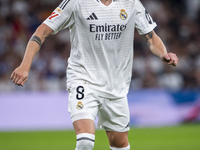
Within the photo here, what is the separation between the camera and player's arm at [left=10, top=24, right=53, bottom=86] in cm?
385

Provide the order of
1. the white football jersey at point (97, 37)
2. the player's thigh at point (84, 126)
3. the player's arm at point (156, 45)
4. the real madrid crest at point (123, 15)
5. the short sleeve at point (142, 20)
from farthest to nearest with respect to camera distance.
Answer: the short sleeve at point (142, 20)
the player's arm at point (156, 45)
the real madrid crest at point (123, 15)
the white football jersey at point (97, 37)
the player's thigh at point (84, 126)

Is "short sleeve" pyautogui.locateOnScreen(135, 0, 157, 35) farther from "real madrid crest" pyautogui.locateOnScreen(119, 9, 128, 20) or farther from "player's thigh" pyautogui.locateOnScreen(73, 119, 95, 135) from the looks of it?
"player's thigh" pyautogui.locateOnScreen(73, 119, 95, 135)

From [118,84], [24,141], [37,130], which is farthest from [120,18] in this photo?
[37,130]

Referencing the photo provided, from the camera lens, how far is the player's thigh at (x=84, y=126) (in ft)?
13.7

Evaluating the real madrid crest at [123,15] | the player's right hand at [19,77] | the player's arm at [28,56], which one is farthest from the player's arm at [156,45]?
the player's right hand at [19,77]

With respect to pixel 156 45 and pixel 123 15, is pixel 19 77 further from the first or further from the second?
pixel 156 45

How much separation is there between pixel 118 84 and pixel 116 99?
7.0 inches

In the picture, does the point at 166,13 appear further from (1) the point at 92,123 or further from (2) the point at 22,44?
(1) the point at 92,123

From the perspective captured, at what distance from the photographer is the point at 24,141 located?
9375mm

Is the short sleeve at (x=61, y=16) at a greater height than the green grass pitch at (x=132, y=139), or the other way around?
the short sleeve at (x=61, y=16)

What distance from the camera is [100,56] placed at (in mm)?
4598

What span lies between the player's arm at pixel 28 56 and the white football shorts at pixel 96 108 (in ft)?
2.14

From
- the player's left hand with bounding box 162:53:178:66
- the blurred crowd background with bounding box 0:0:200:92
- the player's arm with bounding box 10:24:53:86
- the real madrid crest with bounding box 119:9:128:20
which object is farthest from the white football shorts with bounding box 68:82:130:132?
the blurred crowd background with bounding box 0:0:200:92

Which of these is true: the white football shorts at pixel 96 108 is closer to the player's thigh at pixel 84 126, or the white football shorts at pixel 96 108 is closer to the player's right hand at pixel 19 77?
the player's thigh at pixel 84 126
